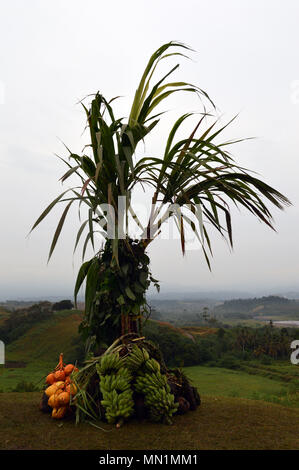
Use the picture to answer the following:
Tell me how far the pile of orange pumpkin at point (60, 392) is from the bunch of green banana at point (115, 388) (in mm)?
324

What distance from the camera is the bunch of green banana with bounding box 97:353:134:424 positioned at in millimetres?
3100

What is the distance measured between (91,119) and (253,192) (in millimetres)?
1914

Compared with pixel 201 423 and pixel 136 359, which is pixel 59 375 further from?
pixel 201 423

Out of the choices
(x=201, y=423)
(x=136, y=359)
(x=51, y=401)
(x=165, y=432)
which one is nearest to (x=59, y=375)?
(x=51, y=401)

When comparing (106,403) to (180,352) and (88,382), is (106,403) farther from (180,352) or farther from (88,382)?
(180,352)

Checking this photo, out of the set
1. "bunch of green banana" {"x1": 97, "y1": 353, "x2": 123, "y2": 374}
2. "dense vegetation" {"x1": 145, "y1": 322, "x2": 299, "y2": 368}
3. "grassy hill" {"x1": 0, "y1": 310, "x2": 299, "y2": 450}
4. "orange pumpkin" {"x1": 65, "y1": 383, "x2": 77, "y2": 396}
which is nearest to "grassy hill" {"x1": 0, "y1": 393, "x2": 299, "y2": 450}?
"grassy hill" {"x1": 0, "y1": 310, "x2": 299, "y2": 450}

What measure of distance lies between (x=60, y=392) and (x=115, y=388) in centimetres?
56

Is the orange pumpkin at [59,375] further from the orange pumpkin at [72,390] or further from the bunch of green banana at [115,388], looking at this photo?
the bunch of green banana at [115,388]

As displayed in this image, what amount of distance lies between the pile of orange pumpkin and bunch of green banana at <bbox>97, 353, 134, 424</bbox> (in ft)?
1.06

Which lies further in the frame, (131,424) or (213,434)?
(131,424)

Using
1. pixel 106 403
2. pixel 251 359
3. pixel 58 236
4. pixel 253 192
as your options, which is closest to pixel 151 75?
pixel 253 192

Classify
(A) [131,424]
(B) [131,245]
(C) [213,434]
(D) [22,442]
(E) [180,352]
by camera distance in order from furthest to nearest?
(E) [180,352], (B) [131,245], (A) [131,424], (C) [213,434], (D) [22,442]

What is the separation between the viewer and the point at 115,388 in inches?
126

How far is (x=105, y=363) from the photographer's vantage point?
131 inches
